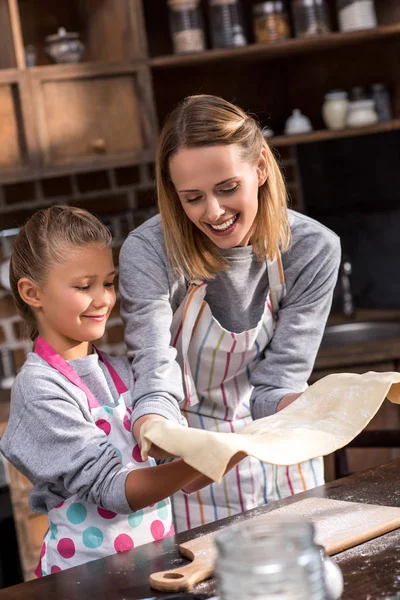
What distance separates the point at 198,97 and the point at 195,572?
885 millimetres

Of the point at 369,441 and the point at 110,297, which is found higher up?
the point at 110,297

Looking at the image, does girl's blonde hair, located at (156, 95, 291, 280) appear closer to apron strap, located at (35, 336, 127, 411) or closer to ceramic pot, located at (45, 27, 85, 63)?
apron strap, located at (35, 336, 127, 411)

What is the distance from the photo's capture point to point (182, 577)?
1144mm

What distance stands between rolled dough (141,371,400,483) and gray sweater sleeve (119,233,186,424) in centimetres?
22

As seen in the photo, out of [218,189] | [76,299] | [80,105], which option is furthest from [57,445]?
[80,105]

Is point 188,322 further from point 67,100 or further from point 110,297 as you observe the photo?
point 67,100

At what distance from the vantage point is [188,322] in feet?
5.91

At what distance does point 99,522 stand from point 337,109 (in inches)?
81.6

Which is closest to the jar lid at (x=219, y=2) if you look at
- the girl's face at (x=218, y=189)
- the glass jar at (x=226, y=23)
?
the glass jar at (x=226, y=23)

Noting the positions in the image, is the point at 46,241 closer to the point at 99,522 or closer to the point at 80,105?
the point at 99,522

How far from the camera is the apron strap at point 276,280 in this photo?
5.88 feet

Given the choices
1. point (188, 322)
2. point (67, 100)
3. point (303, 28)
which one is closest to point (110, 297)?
point (188, 322)

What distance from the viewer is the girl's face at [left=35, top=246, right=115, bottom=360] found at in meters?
1.56

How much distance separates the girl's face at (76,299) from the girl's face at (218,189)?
0.58 ft
